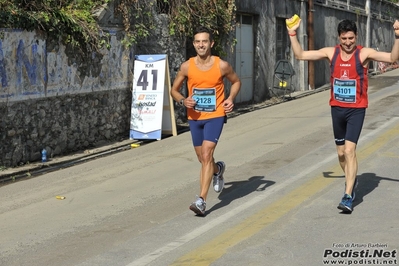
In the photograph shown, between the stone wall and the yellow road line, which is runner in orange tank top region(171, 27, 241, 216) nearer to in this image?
the yellow road line

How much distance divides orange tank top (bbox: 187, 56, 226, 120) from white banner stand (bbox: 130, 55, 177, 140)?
669 centimetres

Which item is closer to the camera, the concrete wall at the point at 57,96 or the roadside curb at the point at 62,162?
the roadside curb at the point at 62,162

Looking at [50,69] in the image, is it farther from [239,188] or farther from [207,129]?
[207,129]

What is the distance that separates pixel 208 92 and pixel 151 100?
703 cm

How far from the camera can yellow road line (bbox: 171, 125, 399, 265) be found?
648 cm

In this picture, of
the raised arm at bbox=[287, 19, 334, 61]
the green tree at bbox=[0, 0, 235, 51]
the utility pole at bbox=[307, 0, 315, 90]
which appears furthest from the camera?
the utility pole at bbox=[307, 0, 315, 90]

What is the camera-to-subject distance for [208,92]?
820cm

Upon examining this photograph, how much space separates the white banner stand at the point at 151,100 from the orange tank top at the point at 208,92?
6694 mm

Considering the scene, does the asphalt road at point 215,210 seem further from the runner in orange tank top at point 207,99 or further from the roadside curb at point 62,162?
the runner in orange tank top at point 207,99

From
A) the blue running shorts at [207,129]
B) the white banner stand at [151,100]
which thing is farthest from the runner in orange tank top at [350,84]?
the white banner stand at [151,100]

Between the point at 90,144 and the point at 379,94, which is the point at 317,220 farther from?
the point at 379,94

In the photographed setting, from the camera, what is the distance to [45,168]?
12211 mm

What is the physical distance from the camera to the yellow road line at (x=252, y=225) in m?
6.48

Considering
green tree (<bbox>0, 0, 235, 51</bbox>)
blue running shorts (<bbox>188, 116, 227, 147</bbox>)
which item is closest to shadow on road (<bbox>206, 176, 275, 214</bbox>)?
blue running shorts (<bbox>188, 116, 227, 147</bbox>)
